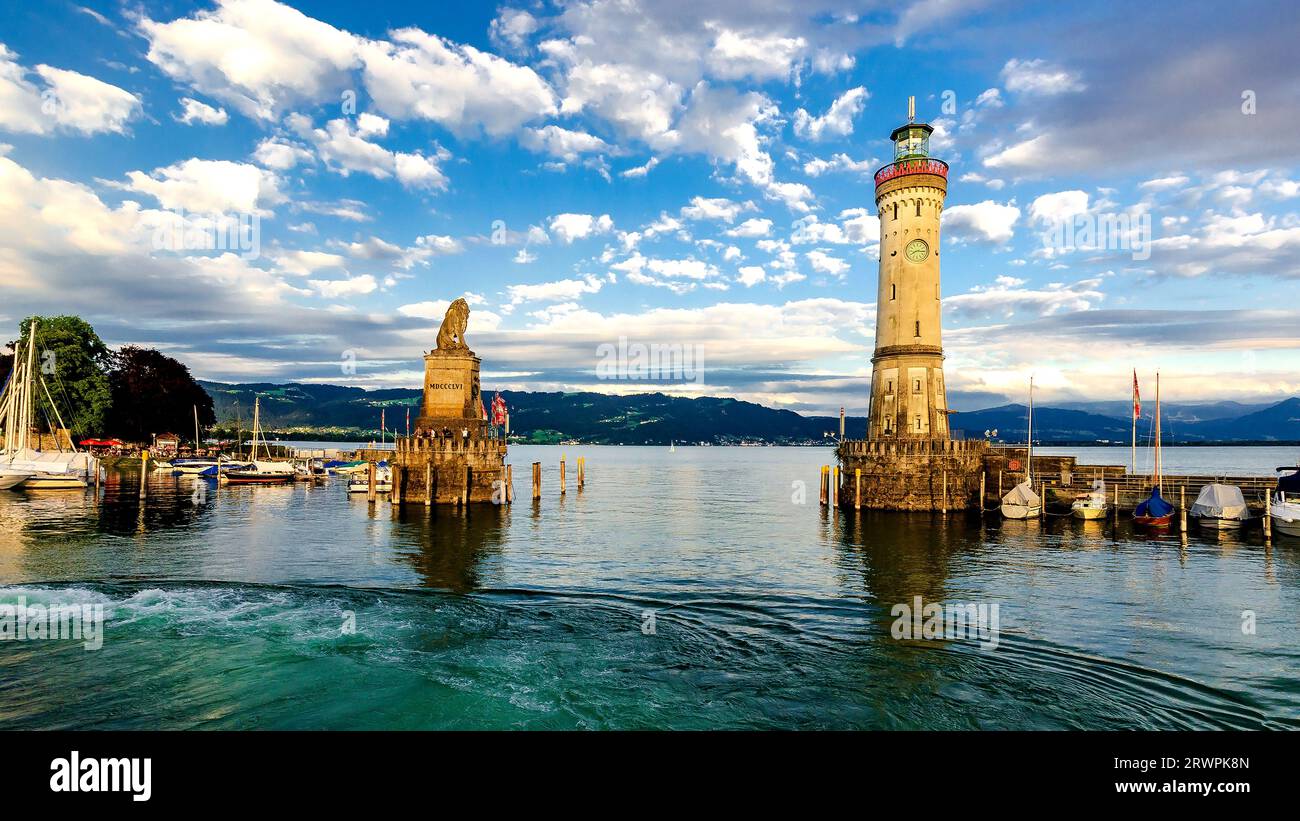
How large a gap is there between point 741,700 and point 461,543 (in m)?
27.9

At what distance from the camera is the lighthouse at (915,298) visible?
5556 cm

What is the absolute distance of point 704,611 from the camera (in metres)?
24.7

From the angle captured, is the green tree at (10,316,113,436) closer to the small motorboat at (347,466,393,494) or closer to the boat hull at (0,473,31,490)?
the boat hull at (0,473,31,490)

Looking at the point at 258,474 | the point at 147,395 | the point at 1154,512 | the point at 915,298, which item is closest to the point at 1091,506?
the point at 1154,512

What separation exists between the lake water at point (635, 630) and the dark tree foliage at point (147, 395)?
66253mm

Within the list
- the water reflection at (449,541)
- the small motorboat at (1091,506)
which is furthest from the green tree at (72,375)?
the small motorboat at (1091,506)

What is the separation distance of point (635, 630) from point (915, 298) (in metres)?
43.6

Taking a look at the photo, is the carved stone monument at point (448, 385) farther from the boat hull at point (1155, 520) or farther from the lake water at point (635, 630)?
the boat hull at point (1155, 520)

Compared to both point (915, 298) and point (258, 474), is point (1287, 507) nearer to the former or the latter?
point (915, 298)

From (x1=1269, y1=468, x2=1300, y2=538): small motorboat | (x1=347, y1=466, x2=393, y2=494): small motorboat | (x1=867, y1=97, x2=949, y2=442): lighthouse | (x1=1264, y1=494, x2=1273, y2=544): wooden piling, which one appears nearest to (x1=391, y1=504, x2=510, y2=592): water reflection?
(x1=347, y1=466, x2=393, y2=494): small motorboat

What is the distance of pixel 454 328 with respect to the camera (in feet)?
187

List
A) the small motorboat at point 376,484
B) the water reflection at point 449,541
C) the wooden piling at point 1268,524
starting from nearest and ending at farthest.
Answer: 1. the water reflection at point 449,541
2. the wooden piling at point 1268,524
3. the small motorboat at point 376,484
